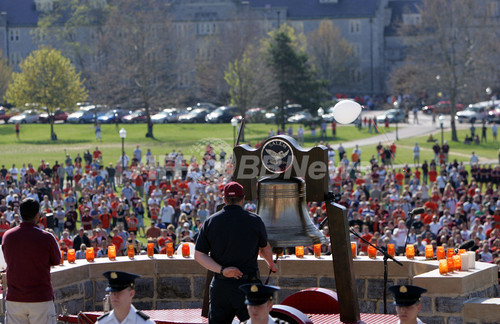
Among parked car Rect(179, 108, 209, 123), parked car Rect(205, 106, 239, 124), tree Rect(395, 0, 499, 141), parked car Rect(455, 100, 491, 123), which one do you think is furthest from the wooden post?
parked car Rect(179, 108, 209, 123)

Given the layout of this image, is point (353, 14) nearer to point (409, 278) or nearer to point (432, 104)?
point (432, 104)

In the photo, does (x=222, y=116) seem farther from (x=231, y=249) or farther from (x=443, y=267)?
(x=231, y=249)

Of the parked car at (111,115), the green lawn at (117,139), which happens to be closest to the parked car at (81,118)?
the parked car at (111,115)

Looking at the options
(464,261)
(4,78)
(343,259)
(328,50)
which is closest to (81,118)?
(4,78)

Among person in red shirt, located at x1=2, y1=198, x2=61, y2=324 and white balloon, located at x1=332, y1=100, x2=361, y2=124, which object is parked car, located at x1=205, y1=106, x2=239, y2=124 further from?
person in red shirt, located at x1=2, y1=198, x2=61, y2=324

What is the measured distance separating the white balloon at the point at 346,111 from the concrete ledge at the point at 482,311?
2.07 meters

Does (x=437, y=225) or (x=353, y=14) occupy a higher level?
(x=353, y=14)

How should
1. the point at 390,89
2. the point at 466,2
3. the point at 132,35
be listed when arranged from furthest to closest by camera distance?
the point at 390,89 < the point at 132,35 < the point at 466,2

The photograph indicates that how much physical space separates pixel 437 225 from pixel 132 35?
170 ft

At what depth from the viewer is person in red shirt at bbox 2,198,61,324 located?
8.05 m

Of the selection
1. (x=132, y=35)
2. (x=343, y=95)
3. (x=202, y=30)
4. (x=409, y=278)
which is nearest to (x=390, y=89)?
(x=343, y=95)

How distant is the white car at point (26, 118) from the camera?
228 feet

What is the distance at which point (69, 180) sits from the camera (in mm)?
36688

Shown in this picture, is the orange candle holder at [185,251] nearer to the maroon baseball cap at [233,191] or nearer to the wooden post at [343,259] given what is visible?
the wooden post at [343,259]
